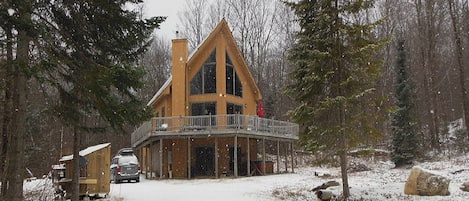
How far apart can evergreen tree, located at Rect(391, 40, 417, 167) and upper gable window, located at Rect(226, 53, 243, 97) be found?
10063mm

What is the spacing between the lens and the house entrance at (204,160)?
25.9 m

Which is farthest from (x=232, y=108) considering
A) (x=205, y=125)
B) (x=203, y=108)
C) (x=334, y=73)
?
(x=334, y=73)

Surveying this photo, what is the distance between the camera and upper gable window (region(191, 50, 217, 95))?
25.5 meters

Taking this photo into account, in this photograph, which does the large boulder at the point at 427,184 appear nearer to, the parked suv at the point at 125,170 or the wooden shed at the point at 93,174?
the wooden shed at the point at 93,174

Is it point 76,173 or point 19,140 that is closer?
point 19,140

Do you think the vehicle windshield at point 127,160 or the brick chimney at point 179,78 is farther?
the brick chimney at point 179,78

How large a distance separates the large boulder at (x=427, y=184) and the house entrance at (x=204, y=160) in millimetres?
13755

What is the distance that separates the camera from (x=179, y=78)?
25.2m

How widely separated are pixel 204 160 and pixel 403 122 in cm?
1311

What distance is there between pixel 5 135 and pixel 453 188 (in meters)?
14.7

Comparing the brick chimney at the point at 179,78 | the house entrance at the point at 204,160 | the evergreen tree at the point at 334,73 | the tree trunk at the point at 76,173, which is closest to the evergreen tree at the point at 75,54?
the tree trunk at the point at 76,173

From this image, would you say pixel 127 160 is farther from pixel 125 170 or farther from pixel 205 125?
pixel 205 125

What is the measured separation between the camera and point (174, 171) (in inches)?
989

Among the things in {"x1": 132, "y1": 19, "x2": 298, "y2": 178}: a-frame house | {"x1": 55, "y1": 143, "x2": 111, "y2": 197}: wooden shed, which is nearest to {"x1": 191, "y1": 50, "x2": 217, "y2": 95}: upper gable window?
{"x1": 132, "y1": 19, "x2": 298, "y2": 178}: a-frame house
